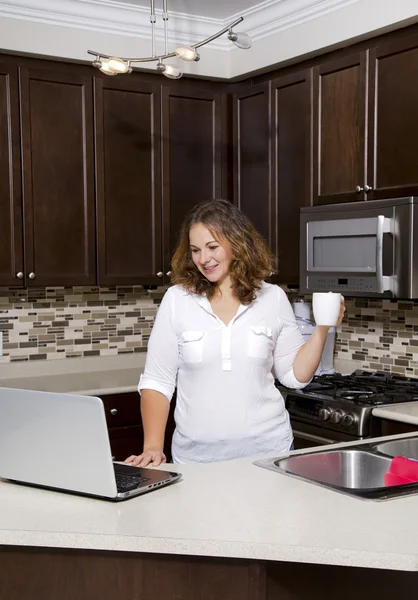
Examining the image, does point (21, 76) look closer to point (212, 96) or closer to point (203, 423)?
point (212, 96)

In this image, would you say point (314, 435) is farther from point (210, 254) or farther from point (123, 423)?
point (210, 254)

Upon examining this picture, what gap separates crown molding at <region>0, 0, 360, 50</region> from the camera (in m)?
3.62

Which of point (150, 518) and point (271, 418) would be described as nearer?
point (150, 518)

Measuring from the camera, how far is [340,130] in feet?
11.8

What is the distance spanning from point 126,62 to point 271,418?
152 centimetres

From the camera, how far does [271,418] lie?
7.97 feet

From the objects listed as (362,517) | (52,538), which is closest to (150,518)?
(52,538)

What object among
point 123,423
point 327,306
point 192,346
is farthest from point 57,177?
point 327,306

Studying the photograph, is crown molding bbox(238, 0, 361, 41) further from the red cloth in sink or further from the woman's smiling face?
the red cloth in sink

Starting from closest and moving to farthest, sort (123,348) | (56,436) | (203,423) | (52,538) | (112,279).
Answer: (52,538)
(56,436)
(203,423)
(112,279)
(123,348)

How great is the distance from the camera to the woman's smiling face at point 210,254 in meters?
2.44

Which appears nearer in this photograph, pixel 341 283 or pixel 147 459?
pixel 147 459

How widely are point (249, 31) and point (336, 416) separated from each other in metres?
1.98

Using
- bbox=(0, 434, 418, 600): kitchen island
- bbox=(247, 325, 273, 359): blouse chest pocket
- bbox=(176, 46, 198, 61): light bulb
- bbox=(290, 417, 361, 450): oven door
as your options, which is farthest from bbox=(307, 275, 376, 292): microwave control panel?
bbox=(0, 434, 418, 600): kitchen island
